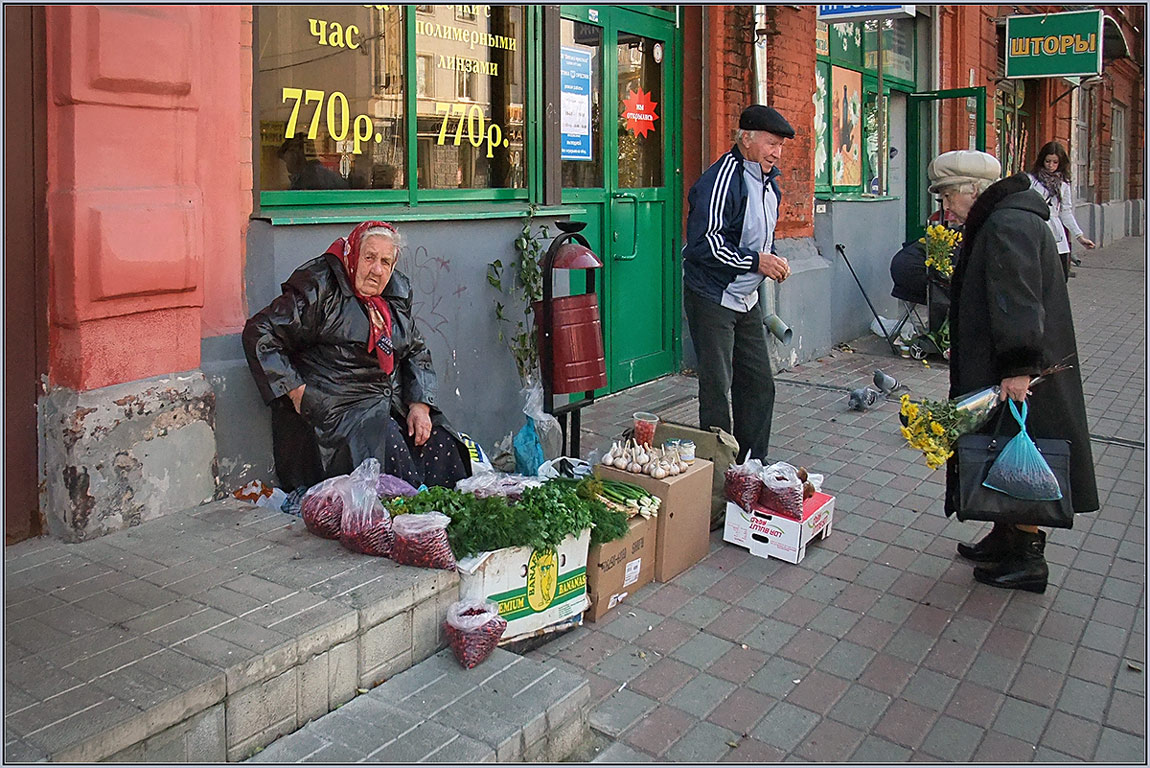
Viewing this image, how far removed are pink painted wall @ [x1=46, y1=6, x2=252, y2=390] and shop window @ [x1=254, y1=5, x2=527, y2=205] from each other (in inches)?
14.9

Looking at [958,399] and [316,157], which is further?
[316,157]

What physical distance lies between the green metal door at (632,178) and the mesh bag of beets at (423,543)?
388 cm

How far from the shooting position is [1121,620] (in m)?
4.27

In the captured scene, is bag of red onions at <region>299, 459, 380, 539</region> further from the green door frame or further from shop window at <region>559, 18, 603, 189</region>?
the green door frame

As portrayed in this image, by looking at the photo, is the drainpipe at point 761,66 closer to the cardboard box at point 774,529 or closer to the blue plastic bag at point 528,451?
the blue plastic bag at point 528,451

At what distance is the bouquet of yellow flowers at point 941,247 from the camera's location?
9.50 metres

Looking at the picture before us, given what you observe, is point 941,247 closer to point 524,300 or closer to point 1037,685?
point 524,300

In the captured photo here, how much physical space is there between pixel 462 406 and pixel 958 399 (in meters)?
2.67

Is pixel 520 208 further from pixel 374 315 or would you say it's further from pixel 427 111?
pixel 374 315

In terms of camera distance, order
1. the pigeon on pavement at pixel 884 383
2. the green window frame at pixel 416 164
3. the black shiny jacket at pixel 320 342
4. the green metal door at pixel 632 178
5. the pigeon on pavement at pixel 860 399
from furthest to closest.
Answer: the pigeon on pavement at pixel 884 383 < the pigeon on pavement at pixel 860 399 < the green metal door at pixel 632 178 < the green window frame at pixel 416 164 < the black shiny jacket at pixel 320 342

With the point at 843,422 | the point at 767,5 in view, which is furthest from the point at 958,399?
the point at 767,5

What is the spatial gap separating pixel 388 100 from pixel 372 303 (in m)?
1.43

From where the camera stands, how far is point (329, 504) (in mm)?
3814

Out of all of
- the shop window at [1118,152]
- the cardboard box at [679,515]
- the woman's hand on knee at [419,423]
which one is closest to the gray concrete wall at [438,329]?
the woman's hand on knee at [419,423]
